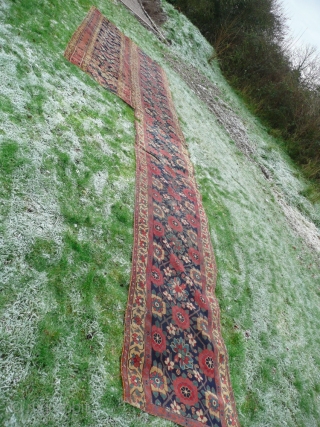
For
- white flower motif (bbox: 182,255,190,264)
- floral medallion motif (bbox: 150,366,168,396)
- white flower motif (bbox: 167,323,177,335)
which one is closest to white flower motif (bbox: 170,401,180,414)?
floral medallion motif (bbox: 150,366,168,396)

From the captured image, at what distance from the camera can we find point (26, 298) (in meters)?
2.63

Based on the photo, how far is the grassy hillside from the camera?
8.17 ft

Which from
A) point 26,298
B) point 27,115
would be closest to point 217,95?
point 27,115

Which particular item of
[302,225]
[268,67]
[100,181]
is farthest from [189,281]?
[268,67]

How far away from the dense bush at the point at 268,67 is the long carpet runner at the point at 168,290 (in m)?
7.93

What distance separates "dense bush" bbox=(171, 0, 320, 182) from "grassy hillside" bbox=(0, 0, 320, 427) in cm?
637

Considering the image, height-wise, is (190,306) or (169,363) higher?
(190,306)

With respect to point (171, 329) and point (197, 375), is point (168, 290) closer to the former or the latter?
point (171, 329)

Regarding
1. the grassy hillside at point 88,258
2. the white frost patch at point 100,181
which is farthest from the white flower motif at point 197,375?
the white frost patch at point 100,181

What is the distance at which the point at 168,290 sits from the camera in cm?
377

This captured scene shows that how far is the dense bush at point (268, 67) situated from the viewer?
41.8 ft

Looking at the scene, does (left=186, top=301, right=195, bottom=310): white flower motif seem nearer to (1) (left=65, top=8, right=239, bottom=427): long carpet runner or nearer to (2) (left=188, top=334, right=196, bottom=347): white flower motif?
(1) (left=65, top=8, right=239, bottom=427): long carpet runner

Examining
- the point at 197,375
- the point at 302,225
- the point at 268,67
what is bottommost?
the point at 197,375

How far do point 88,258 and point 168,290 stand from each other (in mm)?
1073
